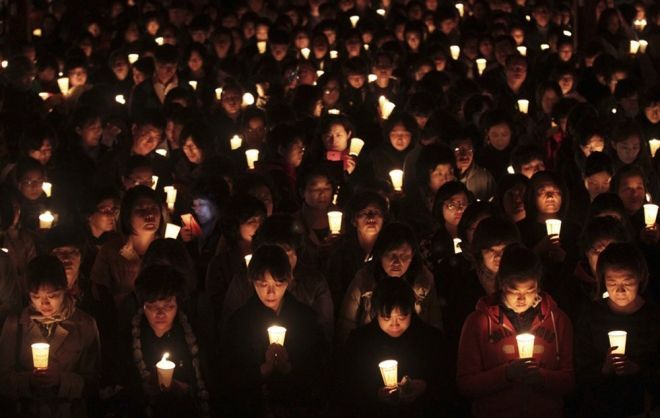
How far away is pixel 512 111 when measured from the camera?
1445 cm

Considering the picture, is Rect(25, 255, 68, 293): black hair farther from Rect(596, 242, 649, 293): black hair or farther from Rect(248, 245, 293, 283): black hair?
Rect(596, 242, 649, 293): black hair

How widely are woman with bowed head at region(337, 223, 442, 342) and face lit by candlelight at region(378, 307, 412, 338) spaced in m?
0.66

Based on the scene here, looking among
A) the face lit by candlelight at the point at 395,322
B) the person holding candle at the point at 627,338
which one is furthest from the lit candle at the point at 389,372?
the person holding candle at the point at 627,338

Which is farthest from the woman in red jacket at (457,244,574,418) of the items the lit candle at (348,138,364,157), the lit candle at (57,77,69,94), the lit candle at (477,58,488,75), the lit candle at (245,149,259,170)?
the lit candle at (477,58,488,75)

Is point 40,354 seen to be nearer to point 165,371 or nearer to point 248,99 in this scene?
point 165,371

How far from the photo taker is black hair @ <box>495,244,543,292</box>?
27.5ft

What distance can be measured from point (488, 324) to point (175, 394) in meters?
1.72

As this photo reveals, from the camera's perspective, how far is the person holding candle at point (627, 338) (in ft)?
27.3

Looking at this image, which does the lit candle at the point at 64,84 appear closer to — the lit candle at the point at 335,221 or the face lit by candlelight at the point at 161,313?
the lit candle at the point at 335,221

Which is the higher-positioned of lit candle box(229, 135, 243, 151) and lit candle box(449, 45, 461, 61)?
lit candle box(449, 45, 461, 61)

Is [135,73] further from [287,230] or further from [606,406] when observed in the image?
[606,406]

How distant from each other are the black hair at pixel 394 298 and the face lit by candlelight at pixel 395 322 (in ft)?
0.05

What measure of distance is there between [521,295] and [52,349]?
258 centimetres

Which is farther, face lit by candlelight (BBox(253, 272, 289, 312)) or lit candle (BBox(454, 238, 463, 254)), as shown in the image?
lit candle (BBox(454, 238, 463, 254))
